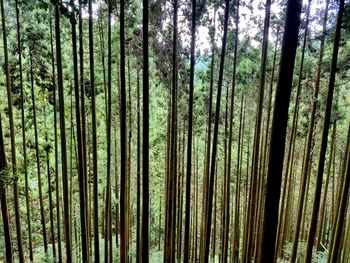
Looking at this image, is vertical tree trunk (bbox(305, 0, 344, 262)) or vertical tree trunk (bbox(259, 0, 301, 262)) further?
vertical tree trunk (bbox(305, 0, 344, 262))

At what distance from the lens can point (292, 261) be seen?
6.98m

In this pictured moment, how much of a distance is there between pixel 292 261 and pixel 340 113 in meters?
3.48

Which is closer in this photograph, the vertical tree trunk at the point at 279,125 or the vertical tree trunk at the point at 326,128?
the vertical tree trunk at the point at 279,125

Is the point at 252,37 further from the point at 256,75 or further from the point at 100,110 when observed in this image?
the point at 100,110

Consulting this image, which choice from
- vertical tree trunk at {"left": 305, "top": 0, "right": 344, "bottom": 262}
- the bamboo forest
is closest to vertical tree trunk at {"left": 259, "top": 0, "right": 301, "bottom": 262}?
the bamboo forest

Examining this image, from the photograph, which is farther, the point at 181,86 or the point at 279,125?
the point at 181,86

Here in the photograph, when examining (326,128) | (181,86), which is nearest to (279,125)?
(326,128)

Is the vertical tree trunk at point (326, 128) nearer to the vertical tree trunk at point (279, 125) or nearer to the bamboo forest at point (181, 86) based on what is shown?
the bamboo forest at point (181, 86)

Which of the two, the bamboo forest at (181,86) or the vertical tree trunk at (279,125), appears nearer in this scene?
the vertical tree trunk at (279,125)

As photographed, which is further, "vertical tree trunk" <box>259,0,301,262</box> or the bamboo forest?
the bamboo forest

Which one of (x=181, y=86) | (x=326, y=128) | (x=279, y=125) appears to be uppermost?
(x=181, y=86)

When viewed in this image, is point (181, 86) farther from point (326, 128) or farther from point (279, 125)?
point (279, 125)

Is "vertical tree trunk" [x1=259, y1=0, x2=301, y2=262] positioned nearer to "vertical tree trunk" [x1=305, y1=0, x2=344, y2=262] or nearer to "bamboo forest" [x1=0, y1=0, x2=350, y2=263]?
"bamboo forest" [x1=0, y1=0, x2=350, y2=263]

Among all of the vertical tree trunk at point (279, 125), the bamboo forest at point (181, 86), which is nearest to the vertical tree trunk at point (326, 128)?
the bamboo forest at point (181, 86)
